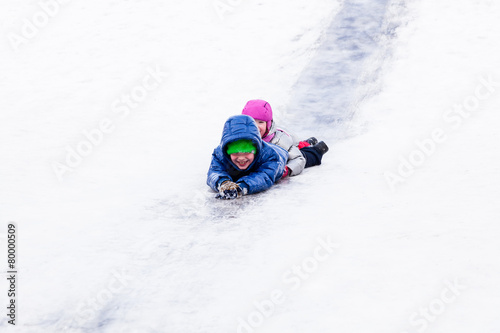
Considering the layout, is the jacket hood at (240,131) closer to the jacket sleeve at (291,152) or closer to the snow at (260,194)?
the snow at (260,194)

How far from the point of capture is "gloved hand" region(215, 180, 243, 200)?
18.2ft

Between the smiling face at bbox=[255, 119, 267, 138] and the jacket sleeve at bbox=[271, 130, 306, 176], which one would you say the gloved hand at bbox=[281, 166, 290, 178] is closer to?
the jacket sleeve at bbox=[271, 130, 306, 176]

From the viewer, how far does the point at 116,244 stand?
15.2 feet

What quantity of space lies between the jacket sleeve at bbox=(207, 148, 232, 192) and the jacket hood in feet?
0.72

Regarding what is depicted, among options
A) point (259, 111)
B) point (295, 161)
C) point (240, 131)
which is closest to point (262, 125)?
point (259, 111)

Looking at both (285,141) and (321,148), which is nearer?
(285,141)

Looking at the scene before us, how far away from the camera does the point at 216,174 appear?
5.73 meters

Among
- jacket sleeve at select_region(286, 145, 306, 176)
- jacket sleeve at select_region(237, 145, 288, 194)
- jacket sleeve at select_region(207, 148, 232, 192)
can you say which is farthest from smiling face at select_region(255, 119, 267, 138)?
jacket sleeve at select_region(207, 148, 232, 192)

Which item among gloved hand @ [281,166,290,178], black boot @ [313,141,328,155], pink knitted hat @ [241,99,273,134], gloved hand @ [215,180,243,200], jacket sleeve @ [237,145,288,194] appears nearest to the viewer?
gloved hand @ [215,180,243,200]

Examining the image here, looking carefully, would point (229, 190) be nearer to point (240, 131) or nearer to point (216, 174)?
point (216, 174)

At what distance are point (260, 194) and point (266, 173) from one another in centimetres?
21

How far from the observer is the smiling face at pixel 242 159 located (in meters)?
5.65

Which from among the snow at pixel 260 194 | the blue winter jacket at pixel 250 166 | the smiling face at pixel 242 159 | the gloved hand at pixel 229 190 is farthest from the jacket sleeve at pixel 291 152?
the gloved hand at pixel 229 190

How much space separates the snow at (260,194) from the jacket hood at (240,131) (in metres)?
0.55
